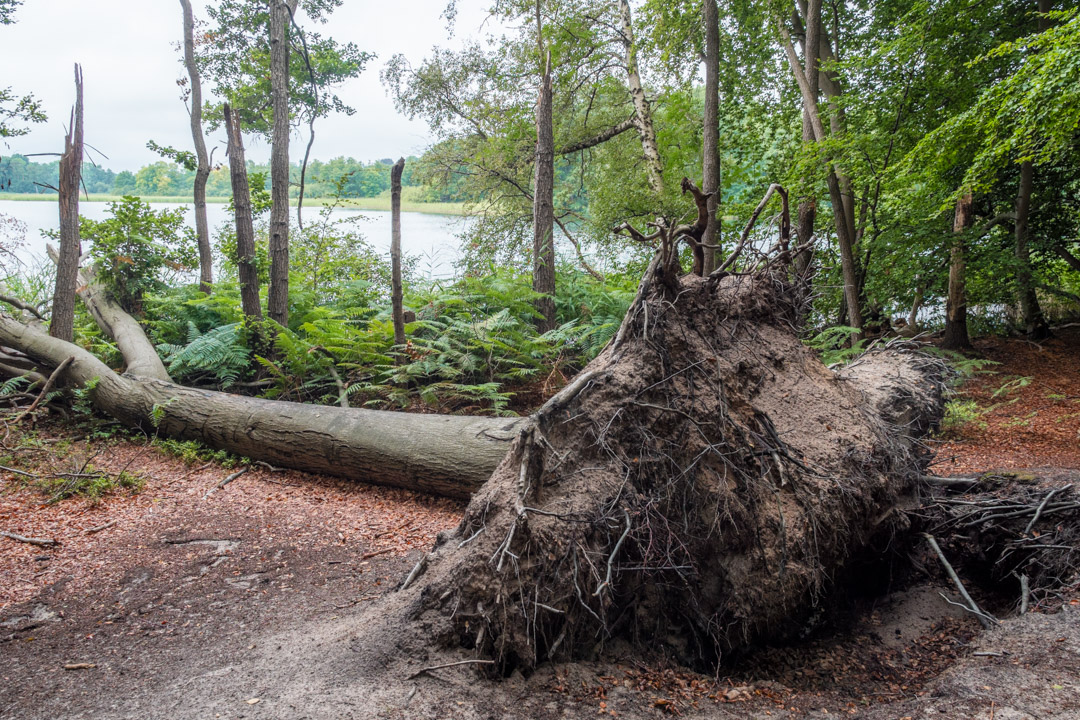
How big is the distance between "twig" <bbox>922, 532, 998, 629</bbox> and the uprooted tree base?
0.75 ft

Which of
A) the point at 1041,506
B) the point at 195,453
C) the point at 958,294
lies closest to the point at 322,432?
the point at 195,453

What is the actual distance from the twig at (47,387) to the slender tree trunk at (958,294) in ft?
45.9

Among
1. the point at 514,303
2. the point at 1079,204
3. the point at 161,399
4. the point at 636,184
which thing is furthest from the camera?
the point at 636,184

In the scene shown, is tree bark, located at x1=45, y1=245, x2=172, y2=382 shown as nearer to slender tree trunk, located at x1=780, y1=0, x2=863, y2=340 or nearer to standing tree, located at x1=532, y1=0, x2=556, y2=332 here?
standing tree, located at x1=532, y1=0, x2=556, y2=332

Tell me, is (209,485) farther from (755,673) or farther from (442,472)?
(755,673)

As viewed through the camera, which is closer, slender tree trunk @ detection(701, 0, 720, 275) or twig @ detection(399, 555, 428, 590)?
twig @ detection(399, 555, 428, 590)

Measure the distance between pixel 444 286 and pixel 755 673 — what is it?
8.49 meters

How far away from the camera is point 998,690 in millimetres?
2514

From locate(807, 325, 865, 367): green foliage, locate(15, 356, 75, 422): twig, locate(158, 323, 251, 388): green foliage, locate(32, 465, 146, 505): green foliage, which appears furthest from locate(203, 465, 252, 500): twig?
locate(807, 325, 865, 367): green foliage

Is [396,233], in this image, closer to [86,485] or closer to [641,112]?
[86,485]

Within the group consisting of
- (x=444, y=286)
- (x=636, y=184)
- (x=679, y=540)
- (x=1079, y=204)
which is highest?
(x=636, y=184)

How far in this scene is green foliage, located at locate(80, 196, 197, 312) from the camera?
9.27 m

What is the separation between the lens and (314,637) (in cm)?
316

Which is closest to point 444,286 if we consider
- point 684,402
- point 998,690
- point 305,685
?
point 684,402
